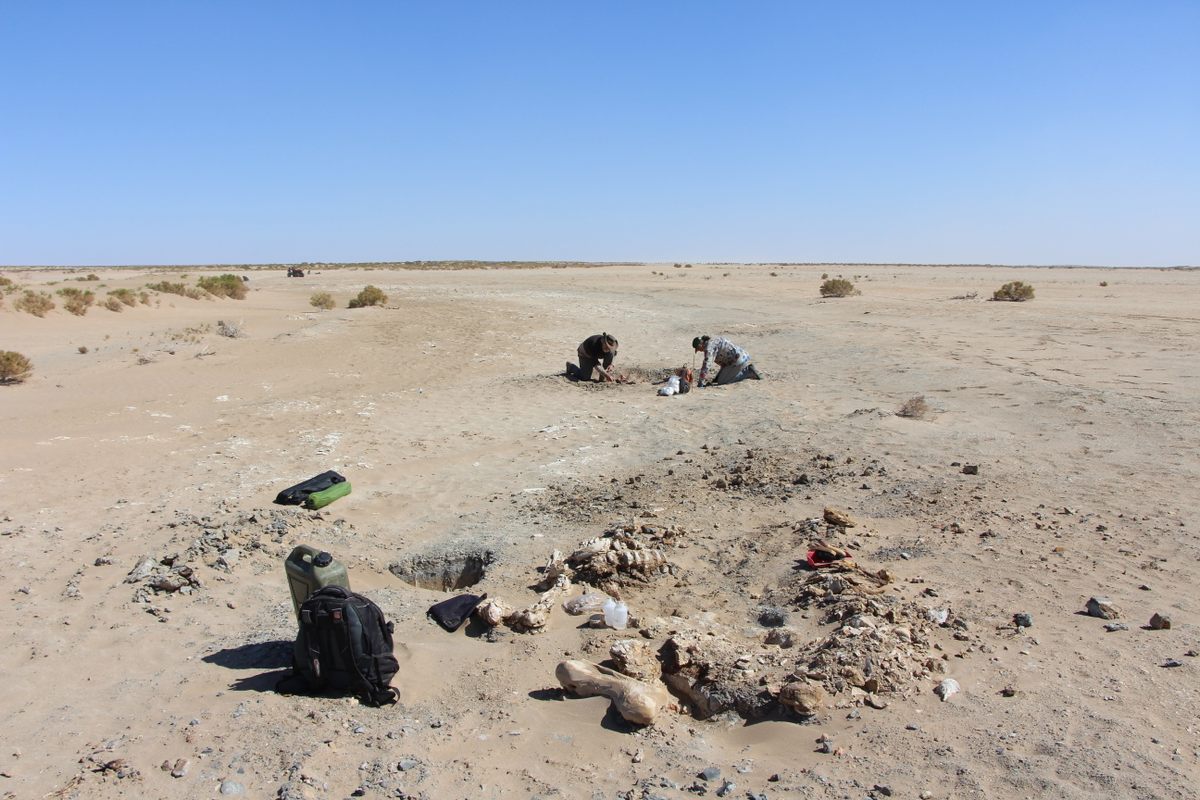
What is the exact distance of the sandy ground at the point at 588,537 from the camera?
136 inches

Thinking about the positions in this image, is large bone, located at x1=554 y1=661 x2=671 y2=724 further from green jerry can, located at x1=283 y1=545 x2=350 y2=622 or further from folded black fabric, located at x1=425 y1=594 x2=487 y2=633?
green jerry can, located at x1=283 y1=545 x2=350 y2=622

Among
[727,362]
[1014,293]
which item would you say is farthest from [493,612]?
[1014,293]

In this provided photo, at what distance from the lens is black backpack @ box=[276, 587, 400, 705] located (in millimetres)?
3994

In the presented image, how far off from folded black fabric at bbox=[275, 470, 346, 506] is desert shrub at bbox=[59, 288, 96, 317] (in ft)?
65.7

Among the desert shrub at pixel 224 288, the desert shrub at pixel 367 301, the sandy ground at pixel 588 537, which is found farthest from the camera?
the desert shrub at pixel 224 288

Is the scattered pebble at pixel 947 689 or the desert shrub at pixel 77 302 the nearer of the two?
the scattered pebble at pixel 947 689

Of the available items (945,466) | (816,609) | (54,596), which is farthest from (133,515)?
(945,466)

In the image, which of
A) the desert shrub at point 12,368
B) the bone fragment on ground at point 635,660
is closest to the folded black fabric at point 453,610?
the bone fragment on ground at point 635,660

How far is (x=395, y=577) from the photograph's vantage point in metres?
6.03

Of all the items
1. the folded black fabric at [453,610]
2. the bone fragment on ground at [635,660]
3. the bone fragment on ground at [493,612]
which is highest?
the bone fragment on ground at [635,660]

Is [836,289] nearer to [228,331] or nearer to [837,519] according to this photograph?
[228,331]

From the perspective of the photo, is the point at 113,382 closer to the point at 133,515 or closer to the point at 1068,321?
the point at 133,515

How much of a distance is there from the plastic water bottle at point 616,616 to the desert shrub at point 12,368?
13743 millimetres

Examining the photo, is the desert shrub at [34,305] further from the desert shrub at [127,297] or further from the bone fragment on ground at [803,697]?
the bone fragment on ground at [803,697]
